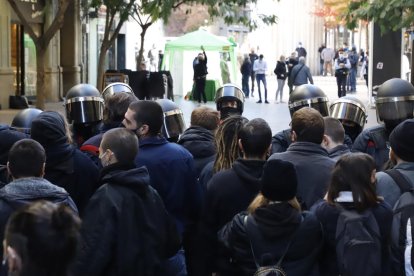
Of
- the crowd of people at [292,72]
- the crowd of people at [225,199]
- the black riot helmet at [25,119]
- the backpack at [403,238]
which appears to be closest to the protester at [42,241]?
the crowd of people at [225,199]

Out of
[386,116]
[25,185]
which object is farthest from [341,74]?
[25,185]

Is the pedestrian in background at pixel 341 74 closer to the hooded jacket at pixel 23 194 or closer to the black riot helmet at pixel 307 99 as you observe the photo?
the black riot helmet at pixel 307 99

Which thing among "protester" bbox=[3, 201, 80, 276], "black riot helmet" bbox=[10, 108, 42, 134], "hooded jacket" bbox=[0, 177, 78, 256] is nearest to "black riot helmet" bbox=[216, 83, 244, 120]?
"black riot helmet" bbox=[10, 108, 42, 134]

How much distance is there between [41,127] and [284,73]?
26.8 metres

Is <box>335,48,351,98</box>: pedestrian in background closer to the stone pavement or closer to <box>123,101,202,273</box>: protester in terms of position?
the stone pavement

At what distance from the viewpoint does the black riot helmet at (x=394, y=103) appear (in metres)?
7.51

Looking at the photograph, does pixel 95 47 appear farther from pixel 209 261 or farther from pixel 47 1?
pixel 209 261

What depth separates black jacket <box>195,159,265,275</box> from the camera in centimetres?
547

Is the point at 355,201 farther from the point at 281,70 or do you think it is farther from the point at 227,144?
the point at 281,70

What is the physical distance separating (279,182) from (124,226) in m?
0.86

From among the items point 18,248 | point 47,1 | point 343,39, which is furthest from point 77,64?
point 343,39

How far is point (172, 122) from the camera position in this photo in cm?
784

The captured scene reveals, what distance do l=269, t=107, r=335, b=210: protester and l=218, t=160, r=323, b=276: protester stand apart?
2.21 ft

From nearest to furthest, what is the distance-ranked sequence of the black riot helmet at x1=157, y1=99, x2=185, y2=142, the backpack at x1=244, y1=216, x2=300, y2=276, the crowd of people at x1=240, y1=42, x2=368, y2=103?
1. the backpack at x1=244, y1=216, x2=300, y2=276
2. the black riot helmet at x1=157, y1=99, x2=185, y2=142
3. the crowd of people at x1=240, y1=42, x2=368, y2=103
